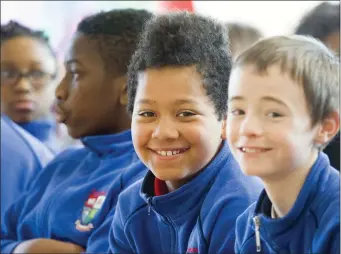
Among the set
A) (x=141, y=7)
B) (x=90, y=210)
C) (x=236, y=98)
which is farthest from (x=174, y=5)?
(x=236, y=98)

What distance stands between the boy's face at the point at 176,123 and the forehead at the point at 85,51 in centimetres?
17

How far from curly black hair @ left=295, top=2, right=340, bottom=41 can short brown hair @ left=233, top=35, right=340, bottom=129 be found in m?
0.28

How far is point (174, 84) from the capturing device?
0.60 meters

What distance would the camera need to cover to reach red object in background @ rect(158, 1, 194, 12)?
84cm

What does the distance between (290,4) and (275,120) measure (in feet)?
1.05

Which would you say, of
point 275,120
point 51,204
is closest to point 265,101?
point 275,120

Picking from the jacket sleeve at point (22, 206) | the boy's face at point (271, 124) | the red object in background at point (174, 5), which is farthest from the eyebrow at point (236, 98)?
the jacket sleeve at point (22, 206)

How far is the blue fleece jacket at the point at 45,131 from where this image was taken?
109 centimetres

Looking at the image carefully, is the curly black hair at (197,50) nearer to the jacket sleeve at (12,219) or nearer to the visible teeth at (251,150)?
the visible teeth at (251,150)

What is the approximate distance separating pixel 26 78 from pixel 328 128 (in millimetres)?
630

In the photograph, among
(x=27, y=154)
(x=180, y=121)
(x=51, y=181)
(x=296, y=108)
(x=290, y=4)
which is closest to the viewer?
(x=296, y=108)

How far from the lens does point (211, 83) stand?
608 millimetres

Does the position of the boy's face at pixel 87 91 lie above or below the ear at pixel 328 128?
above

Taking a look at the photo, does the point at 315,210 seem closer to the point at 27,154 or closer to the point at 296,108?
the point at 296,108
